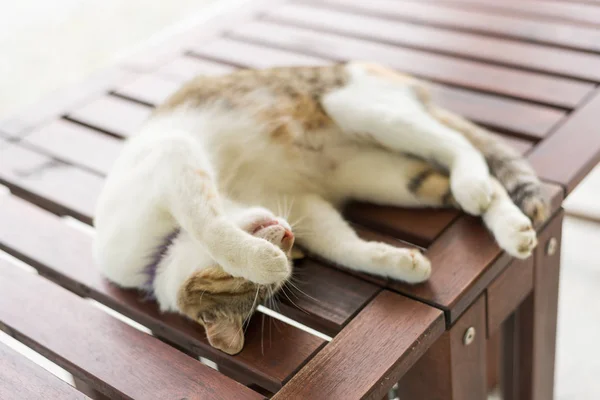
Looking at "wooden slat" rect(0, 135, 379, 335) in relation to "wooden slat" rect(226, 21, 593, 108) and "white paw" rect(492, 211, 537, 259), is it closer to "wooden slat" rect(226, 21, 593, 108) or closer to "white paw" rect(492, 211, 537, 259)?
"white paw" rect(492, 211, 537, 259)

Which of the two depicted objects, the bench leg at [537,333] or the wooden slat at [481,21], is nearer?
the bench leg at [537,333]

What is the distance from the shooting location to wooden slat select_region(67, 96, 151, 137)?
1.74m

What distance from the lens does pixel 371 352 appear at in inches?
43.1

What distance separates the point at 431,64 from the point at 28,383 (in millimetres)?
1186

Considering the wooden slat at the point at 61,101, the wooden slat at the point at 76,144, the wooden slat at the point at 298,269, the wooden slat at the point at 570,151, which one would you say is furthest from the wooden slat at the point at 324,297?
the wooden slat at the point at 61,101

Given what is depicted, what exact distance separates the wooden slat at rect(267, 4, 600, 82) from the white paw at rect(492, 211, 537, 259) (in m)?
0.60

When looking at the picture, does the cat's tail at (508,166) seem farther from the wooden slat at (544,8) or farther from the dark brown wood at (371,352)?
the wooden slat at (544,8)

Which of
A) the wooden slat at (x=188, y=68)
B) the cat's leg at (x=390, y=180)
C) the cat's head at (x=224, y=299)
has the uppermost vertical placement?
the wooden slat at (x=188, y=68)

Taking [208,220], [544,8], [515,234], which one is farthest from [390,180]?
[544,8]

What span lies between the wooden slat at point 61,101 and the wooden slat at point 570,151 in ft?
3.55

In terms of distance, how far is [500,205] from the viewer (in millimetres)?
1307

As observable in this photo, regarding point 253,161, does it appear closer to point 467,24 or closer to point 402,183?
point 402,183

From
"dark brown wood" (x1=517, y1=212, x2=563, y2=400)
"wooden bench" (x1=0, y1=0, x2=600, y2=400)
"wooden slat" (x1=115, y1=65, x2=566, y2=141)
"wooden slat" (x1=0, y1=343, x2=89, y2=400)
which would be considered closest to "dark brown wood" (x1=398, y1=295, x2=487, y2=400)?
"wooden bench" (x1=0, y1=0, x2=600, y2=400)

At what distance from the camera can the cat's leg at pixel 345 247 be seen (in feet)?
3.95
